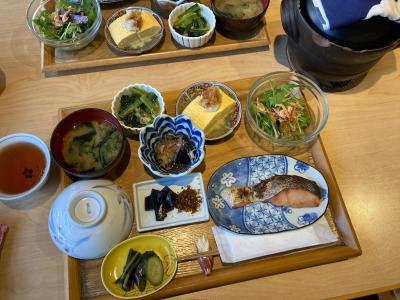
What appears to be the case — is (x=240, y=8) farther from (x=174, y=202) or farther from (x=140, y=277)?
(x=140, y=277)

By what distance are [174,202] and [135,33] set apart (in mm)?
788

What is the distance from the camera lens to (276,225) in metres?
1.24

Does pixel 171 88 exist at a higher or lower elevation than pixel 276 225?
higher

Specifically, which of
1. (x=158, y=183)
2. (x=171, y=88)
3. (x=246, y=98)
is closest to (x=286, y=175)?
(x=246, y=98)

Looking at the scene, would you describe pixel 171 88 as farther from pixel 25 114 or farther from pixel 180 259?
pixel 180 259

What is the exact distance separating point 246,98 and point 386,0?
2.00 ft

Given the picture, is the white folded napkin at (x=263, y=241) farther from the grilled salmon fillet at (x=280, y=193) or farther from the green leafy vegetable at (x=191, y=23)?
the green leafy vegetable at (x=191, y=23)

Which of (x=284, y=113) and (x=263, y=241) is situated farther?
(x=284, y=113)

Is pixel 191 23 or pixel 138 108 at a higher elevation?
pixel 191 23

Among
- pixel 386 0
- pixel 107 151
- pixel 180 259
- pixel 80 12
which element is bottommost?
pixel 180 259

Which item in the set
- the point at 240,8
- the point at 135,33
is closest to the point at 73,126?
the point at 135,33

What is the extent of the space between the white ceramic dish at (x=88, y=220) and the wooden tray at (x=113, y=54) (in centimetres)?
63

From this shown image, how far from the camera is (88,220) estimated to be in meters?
1.06

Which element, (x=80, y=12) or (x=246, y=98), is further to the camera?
(x=80, y=12)
